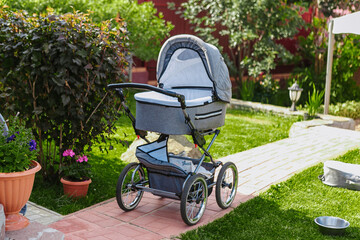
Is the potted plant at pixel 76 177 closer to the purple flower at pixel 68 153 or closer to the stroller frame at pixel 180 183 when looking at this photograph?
the purple flower at pixel 68 153

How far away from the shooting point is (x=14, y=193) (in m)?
3.61

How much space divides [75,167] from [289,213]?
230 cm

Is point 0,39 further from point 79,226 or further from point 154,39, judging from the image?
point 154,39

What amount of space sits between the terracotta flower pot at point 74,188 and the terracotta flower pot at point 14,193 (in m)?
1.52

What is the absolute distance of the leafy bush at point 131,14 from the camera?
9.73 meters

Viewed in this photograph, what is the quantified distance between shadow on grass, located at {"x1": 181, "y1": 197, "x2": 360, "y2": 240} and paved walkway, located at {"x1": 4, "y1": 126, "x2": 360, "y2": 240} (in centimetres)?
15

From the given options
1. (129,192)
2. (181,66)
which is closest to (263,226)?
(129,192)

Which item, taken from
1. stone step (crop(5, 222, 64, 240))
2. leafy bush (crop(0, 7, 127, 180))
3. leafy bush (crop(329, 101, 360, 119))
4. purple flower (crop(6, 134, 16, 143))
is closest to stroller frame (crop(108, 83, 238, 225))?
leafy bush (crop(0, 7, 127, 180))

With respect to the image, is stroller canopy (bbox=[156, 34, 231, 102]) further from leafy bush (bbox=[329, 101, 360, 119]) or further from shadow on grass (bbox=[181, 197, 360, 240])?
leafy bush (bbox=[329, 101, 360, 119])

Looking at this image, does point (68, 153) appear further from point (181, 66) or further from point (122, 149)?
point (122, 149)

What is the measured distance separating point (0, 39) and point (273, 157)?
162 inches

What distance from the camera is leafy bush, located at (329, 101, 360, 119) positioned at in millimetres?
11198

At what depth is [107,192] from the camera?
561 cm

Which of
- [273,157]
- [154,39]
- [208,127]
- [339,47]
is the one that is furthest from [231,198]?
[339,47]
